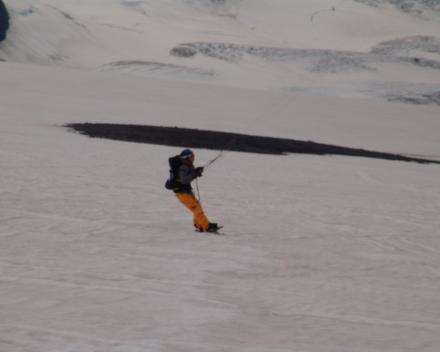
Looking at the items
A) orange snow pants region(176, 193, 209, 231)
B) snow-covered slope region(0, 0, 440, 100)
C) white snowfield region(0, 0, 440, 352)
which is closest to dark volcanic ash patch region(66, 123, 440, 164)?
white snowfield region(0, 0, 440, 352)

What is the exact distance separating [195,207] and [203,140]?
18867mm

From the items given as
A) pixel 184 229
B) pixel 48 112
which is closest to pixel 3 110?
pixel 48 112

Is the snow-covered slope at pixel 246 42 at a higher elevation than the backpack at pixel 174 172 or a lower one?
higher

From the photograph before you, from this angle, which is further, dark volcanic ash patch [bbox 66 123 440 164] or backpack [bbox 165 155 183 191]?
dark volcanic ash patch [bbox 66 123 440 164]

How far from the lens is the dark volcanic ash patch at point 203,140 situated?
99.0ft

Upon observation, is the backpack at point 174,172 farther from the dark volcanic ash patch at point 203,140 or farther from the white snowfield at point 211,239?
the dark volcanic ash patch at point 203,140

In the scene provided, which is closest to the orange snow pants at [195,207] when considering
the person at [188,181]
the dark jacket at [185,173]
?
the person at [188,181]

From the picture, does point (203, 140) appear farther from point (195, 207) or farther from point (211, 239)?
point (211, 239)

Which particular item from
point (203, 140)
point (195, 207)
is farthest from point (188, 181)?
point (203, 140)

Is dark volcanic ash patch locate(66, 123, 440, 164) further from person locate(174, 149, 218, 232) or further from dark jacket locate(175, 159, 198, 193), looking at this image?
dark jacket locate(175, 159, 198, 193)

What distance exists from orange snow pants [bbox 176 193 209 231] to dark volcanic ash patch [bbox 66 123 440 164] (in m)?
15.8

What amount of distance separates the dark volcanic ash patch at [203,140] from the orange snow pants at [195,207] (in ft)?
51.9

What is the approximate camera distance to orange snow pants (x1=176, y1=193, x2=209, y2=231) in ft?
41.7

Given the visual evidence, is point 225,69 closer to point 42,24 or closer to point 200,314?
point 42,24
